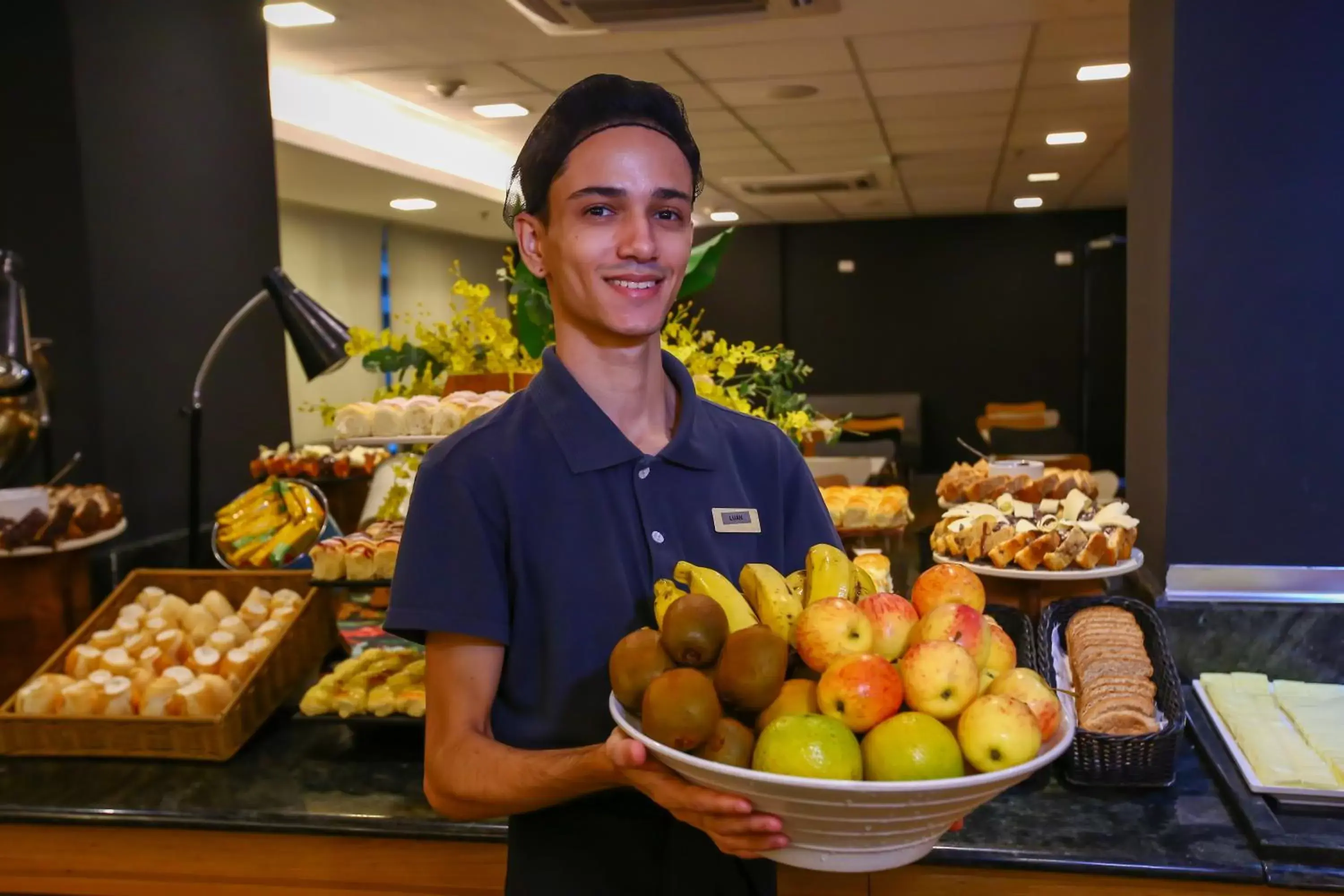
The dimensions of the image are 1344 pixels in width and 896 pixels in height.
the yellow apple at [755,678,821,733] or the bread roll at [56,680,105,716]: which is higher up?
the yellow apple at [755,678,821,733]

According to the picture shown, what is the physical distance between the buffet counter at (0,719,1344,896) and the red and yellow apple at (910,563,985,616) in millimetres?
708

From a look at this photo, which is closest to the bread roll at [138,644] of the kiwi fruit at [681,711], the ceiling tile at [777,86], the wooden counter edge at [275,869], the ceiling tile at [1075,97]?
the wooden counter edge at [275,869]

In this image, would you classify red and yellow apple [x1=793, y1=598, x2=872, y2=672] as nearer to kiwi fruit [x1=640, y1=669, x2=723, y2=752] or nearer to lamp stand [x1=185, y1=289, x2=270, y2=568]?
kiwi fruit [x1=640, y1=669, x2=723, y2=752]

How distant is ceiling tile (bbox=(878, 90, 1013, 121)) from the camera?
6152mm

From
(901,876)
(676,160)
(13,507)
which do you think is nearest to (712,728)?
(676,160)

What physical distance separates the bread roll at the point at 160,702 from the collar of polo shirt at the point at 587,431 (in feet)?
4.22

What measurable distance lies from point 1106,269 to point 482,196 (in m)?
7.82

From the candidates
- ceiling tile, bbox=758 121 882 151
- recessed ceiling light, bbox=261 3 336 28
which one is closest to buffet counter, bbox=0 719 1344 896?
recessed ceiling light, bbox=261 3 336 28

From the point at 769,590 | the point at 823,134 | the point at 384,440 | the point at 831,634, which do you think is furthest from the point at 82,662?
the point at 823,134

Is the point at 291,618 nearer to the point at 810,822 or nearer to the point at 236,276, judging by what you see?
the point at 236,276

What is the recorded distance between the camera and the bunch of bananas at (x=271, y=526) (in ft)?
9.55

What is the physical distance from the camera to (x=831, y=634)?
3.54 feet

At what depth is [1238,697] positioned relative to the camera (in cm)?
222

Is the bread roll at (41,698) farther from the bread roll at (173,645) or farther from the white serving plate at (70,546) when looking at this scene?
the white serving plate at (70,546)
